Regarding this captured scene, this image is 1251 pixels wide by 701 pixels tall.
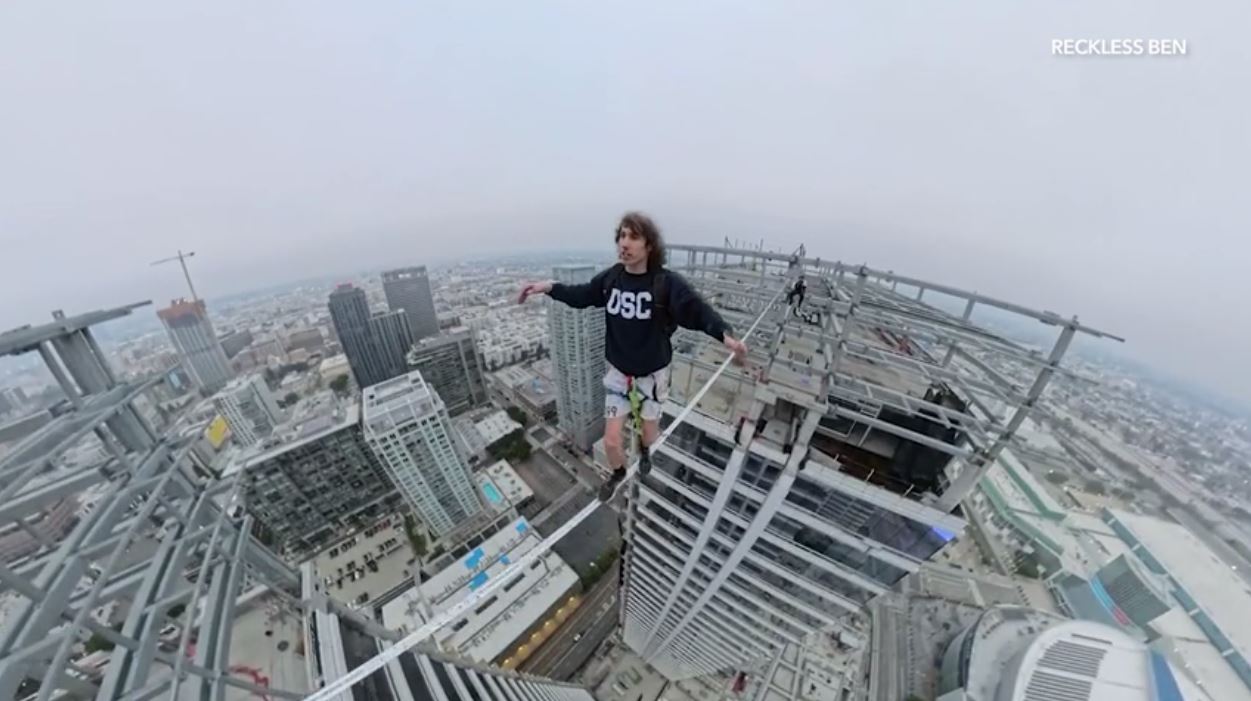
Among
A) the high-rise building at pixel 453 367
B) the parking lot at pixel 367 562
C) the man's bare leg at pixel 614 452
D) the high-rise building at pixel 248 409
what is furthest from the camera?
the high-rise building at pixel 453 367

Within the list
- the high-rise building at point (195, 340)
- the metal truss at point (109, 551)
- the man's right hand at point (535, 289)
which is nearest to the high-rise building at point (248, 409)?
the high-rise building at point (195, 340)

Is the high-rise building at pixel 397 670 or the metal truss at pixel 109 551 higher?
the metal truss at pixel 109 551

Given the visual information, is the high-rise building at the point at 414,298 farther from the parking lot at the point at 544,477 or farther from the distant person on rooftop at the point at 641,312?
the distant person on rooftop at the point at 641,312

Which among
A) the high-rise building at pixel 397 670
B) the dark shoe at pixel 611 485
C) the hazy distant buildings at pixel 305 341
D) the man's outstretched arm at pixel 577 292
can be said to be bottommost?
the hazy distant buildings at pixel 305 341

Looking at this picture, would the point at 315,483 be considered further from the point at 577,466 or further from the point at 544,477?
the point at 577,466

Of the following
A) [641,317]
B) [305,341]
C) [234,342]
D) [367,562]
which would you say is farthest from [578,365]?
[234,342]

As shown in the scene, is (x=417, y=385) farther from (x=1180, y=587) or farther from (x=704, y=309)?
(x=1180, y=587)

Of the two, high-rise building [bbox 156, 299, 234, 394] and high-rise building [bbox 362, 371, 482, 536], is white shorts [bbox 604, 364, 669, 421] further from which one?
high-rise building [bbox 156, 299, 234, 394]
